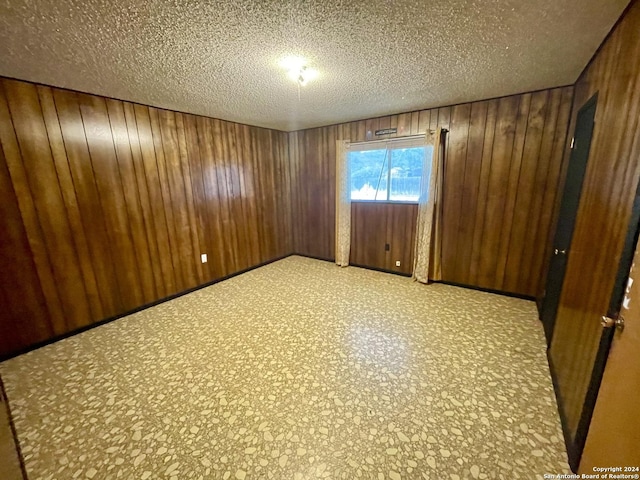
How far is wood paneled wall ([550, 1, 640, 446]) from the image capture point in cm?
117

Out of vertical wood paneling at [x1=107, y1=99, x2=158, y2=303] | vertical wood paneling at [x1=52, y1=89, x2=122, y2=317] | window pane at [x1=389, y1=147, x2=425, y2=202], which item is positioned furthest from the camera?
window pane at [x1=389, y1=147, x2=425, y2=202]

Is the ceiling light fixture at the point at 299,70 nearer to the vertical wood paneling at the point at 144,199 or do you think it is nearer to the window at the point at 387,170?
the window at the point at 387,170

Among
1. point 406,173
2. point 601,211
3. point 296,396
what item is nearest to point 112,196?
point 296,396

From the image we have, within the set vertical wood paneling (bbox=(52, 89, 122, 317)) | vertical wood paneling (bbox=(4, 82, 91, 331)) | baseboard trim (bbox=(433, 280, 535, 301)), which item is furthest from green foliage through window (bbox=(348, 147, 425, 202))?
vertical wood paneling (bbox=(4, 82, 91, 331))

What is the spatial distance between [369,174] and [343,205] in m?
0.65

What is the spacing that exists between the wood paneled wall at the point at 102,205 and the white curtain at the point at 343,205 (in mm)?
1532

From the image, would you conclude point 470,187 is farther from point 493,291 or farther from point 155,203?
point 155,203

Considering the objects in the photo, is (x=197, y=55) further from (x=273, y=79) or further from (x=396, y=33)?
(x=396, y=33)

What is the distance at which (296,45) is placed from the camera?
1666 millimetres

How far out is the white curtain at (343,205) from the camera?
401cm

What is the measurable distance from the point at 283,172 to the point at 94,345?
355 cm

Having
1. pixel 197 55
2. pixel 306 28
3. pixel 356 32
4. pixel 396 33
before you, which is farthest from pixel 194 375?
pixel 396 33

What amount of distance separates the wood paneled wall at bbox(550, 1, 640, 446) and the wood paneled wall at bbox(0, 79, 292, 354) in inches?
151

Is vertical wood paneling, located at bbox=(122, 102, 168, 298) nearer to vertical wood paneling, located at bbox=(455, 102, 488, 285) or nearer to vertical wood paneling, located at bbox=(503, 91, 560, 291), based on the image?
vertical wood paneling, located at bbox=(455, 102, 488, 285)
